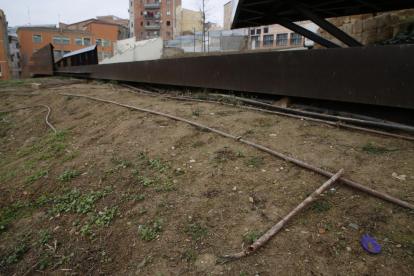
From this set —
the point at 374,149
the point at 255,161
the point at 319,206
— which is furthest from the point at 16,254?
Result: the point at 374,149

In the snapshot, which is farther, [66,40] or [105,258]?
[66,40]

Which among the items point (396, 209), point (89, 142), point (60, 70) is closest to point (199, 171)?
point (396, 209)

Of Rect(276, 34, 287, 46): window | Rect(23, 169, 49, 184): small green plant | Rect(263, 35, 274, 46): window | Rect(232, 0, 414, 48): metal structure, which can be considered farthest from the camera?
Rect(263, 35, 274, 46): window

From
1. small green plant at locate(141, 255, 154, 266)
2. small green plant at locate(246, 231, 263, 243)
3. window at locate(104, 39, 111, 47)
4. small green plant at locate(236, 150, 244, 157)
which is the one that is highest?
window at locate(104, 39, 111, 47)

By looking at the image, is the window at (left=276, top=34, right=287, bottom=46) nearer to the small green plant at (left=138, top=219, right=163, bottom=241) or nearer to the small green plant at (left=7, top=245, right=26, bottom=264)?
the small green plant at (left=138, top=219, right=163, bottom=241)

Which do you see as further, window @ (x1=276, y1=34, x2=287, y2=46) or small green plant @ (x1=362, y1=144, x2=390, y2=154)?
window @ (x1=276, y1=34, x2=287, y2=46)

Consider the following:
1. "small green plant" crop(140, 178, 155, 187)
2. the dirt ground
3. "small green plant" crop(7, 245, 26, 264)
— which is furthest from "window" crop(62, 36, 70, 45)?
"small green plant" crop(7, 245, 26, 264)

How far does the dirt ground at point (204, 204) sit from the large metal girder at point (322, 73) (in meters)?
0.59

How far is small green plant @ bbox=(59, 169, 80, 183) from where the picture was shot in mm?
3313

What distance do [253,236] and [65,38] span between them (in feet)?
208

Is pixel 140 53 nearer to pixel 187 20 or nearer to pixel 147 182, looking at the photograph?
pixel 147 182

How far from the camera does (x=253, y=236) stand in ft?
6.34

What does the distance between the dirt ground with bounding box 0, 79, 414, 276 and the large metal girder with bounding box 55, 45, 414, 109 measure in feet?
1.95

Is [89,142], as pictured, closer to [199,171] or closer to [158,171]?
[158,171]
